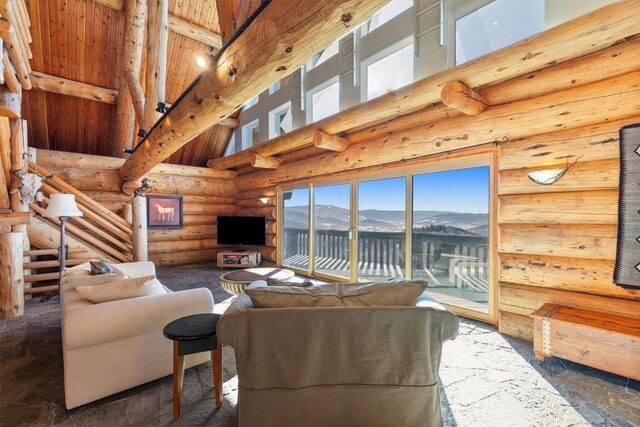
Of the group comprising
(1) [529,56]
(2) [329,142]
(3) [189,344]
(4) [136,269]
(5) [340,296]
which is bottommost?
(3) [189,344]

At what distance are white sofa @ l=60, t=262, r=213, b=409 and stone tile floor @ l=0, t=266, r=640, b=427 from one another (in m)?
0.13

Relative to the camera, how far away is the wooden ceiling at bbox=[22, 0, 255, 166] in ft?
16.9

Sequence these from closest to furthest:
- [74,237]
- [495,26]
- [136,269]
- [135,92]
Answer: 1. [495,26]
2. [136,269]
3. [135,92]
4. [74,237]

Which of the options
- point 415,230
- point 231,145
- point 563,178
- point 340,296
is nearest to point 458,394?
point 340,296

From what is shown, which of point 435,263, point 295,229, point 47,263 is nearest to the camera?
point 435,263

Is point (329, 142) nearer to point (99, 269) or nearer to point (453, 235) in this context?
point (453, 235)

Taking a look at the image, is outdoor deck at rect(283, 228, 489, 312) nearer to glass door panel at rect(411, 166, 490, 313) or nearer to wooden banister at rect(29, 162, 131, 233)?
glass door panel at rect(411, 166, 490, 313)

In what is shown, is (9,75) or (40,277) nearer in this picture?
(9,75)

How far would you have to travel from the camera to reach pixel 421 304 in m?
1.69

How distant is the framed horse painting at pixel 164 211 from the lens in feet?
22.2

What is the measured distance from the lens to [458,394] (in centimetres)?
213

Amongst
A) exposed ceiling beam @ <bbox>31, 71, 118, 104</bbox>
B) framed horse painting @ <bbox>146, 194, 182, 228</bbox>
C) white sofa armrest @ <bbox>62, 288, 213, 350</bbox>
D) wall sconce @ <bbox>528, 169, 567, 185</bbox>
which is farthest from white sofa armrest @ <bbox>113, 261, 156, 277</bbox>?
wall sconce @ <bbox>528, 169, 567, 185</bbox>

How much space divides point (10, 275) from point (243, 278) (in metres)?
2.91

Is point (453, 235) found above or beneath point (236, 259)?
above
